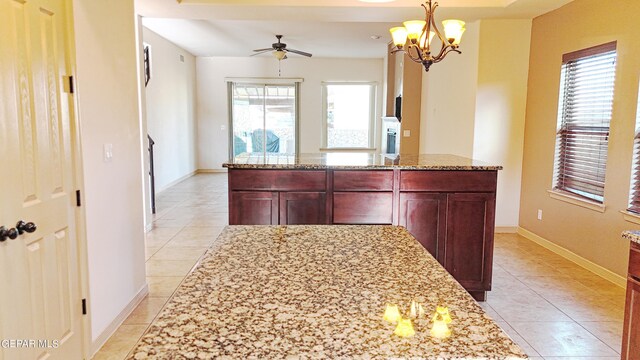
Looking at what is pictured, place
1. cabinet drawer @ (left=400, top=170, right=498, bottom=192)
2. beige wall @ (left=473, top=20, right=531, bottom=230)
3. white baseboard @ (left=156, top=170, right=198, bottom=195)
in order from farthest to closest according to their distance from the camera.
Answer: white baseboard @ (left=156, top=170, right=198, bottom=195) → beige wall @ (left=473, top=20, right=531, bottom=230) → cabinet drawer @ (left=400, top=170, right=498, bottom=192)

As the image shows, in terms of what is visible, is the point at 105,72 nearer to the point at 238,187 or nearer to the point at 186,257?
the point at 238,187

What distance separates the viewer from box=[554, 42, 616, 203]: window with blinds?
404 cm

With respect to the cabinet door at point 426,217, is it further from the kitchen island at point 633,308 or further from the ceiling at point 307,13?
the ceiling at point 307,13

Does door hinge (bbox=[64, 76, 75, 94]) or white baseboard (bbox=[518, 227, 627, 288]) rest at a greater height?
door hinge (bbox=[64, 76, 75, 94])

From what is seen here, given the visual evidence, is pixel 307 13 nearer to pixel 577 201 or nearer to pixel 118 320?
pixel 577 201

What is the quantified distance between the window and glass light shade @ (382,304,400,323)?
10.2 m

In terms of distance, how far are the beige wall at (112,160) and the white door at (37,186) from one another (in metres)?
0.17

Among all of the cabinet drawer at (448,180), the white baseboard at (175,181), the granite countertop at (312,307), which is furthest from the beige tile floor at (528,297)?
the white baseboard at (175,181)

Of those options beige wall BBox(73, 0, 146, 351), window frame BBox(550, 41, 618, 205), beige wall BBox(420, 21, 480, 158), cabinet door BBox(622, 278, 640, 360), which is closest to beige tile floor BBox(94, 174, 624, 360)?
beige wall BBox(73, 0, 146, 351)

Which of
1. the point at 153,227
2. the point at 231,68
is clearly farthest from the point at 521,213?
the point at 231,68

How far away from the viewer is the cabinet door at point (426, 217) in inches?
131

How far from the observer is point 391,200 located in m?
3.33

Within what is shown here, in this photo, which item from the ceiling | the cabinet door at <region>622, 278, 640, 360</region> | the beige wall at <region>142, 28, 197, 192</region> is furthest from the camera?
the beige wall at <region>142, 28, 197, 192</region>

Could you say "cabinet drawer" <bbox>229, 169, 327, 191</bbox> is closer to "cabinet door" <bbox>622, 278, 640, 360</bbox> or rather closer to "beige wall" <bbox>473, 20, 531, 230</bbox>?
"cabinet door" <bbox>622, 278, 640, 360</bbox>
